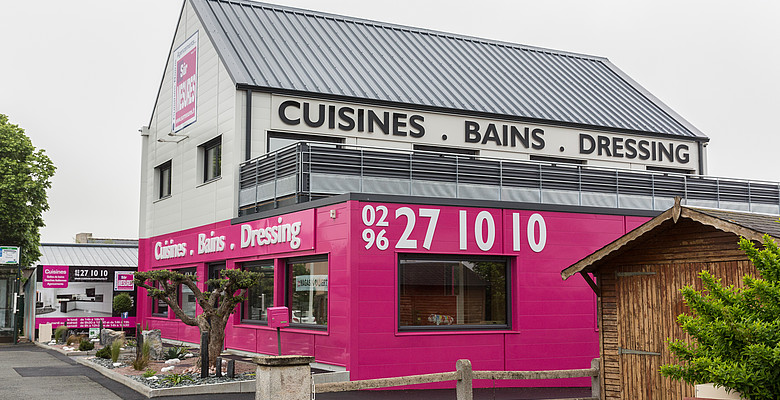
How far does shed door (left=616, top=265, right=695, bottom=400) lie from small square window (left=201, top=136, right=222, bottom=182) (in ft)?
44.3

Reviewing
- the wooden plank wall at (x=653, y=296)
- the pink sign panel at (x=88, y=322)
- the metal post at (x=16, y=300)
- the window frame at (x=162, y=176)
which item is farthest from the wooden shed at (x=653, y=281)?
the metal post at (x=16, y=300)

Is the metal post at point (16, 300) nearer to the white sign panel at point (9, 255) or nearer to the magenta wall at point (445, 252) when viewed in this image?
the white sign panel at point (9, 255)

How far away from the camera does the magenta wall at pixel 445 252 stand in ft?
51.2

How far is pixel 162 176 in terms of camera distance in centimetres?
2905

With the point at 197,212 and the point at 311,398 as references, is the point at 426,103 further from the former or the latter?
the point at 311,398

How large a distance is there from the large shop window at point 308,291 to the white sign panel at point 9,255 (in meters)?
18.1

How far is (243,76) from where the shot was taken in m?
21.5

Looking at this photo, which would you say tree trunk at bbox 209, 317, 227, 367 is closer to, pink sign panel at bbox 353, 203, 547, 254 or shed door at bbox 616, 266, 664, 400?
pink sign panel at bbox 353, 203, 547, 254

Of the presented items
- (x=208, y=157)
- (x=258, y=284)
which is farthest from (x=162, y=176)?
(x=258, y=284)

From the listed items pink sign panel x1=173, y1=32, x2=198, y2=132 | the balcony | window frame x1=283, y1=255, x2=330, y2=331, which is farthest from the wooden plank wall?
pink sign panel x1=173, y1=32, x2=198, y2=132

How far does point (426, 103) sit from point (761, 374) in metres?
16.4

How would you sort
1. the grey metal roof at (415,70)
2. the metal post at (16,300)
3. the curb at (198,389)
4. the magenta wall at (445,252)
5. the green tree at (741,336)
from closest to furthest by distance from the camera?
the green tree at (741,336)
the curb at (198,389)
the magenta wall at (445,252)
the grey metal roof at (415,70)
the metal post at (16,300)

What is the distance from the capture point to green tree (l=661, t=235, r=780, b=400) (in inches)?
300

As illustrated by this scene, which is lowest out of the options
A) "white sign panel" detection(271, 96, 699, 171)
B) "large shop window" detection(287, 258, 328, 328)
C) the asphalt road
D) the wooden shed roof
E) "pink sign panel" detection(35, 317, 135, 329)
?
the asphalt road
